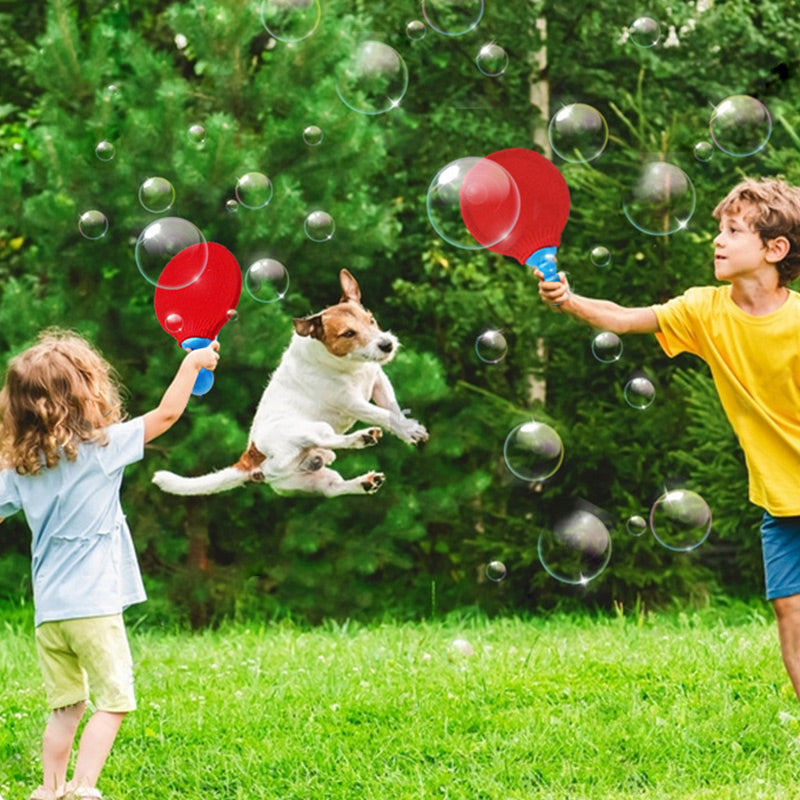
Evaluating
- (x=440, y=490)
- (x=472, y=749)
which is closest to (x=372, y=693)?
(x=472, y=749)

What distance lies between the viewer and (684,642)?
216 inches

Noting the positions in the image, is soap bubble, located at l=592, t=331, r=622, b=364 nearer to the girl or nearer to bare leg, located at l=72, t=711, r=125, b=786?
the girl

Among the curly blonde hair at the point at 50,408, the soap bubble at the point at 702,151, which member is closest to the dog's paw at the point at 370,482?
the curly blonde hair at the point at 50,408

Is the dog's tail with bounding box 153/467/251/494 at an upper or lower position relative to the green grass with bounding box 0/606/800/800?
upper

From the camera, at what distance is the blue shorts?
3.62 meters

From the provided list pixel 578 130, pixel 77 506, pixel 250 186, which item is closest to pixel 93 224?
pixel 250 186

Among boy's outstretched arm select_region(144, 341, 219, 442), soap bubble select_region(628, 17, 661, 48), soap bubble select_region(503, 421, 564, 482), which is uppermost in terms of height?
soap bubble select_region(628, 17, 661, 48)

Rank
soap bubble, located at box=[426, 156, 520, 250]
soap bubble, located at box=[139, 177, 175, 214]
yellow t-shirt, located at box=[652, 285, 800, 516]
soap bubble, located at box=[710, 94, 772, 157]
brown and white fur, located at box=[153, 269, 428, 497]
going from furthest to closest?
soap bubble, located at box=[710, 94, 772, 157] < soap bubble, located at box=[139, 177, 175, 214] < yellow t-shirt, located at box=[652, 285, 800, 516] < soap bubble, located at box=[426, 156, 520, 250] < brown and white fur, located at box=[153, 269, 428, 497]

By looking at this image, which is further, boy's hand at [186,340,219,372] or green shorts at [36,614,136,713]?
green shorts at [36,614,136,713]

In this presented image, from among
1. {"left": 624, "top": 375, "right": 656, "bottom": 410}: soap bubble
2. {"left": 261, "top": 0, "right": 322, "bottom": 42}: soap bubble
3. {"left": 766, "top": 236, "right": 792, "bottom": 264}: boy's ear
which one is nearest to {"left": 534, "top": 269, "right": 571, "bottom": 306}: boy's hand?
{"left": 766, "top": 236, "right": 792, "bottom": 264}: boy's ear

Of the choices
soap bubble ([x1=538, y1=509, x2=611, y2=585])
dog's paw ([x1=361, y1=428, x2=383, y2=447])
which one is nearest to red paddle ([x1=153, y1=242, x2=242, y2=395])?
dog's paw ([x1=361, y1=428, x2=383, y2=447])

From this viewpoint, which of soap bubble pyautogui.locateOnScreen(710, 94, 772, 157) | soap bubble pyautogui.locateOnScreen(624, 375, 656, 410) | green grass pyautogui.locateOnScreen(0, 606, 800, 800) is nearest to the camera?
green grass pyautogui.locateOnScreen(0, 606, 800, 800)

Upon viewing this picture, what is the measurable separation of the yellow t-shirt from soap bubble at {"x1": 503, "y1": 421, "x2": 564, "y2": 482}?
27.4 inches

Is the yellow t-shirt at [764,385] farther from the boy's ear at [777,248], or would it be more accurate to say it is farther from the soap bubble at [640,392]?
the soap bubble at [640,392]
